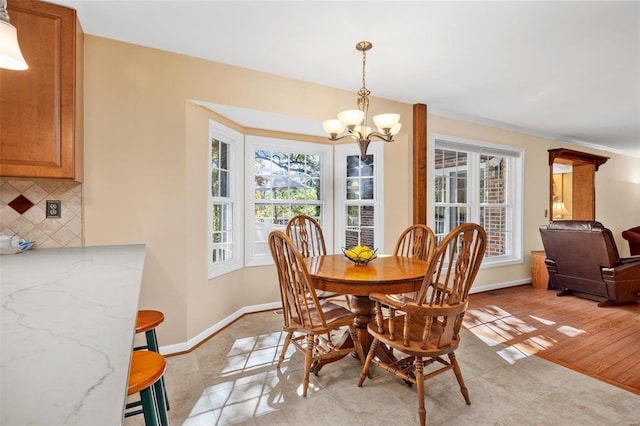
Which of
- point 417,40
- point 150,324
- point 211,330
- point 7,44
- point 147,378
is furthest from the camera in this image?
point 211,330

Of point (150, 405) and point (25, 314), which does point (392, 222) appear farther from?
point (25, 314)

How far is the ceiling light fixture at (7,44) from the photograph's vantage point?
135cm

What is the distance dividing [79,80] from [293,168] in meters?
2.27

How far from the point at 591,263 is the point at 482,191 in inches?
62.0

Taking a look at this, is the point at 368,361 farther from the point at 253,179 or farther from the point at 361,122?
the point at 253,179

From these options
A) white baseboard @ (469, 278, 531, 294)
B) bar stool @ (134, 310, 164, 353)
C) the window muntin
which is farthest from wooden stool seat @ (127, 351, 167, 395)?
white baseboard @ (469, 278, 531, 294)

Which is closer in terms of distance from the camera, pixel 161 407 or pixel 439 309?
pixel 161 407

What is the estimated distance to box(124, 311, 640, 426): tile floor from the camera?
185 centimetres

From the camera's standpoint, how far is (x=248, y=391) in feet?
6.91

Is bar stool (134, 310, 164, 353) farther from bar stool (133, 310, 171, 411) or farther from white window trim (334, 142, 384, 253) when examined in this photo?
white window trim (334, 142, 384, 253)

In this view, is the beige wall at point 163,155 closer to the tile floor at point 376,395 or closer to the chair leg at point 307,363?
the tile floor at point 376,395

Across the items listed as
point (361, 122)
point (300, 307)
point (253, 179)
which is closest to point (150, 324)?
point (300, 307)

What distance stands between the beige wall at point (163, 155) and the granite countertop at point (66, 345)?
1122mm

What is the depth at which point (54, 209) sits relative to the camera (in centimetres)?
231
